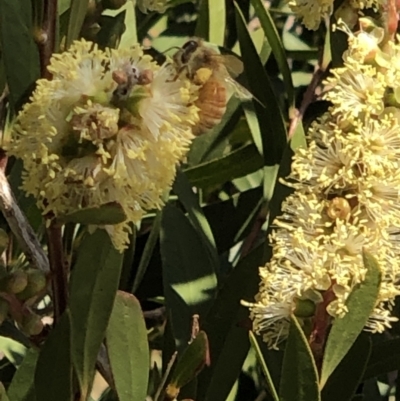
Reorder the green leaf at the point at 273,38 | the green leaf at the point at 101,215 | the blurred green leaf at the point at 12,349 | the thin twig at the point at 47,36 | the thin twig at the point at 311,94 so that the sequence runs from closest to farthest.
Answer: the green leaf at the point at 101,215 < the thin twig at the point at 47,36 < the blurred green leaf at the point at 12,349 < the green leaf at the point at 273,38 < the thin twig at the point at 311,94

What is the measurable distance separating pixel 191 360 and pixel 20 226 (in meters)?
0.20

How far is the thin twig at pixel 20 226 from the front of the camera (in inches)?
30.7

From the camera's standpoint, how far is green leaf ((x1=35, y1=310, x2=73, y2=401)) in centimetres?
74

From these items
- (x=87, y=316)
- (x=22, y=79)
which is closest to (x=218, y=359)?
(x=87, y=316)

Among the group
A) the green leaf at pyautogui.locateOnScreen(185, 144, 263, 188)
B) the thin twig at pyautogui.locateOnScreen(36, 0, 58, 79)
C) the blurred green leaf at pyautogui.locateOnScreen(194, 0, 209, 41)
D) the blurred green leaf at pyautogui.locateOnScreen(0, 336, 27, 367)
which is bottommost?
the blurred green leaf at pyautogui.locateOnScreen(0, 336, 27, 367)

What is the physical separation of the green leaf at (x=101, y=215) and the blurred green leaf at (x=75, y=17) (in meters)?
0.24

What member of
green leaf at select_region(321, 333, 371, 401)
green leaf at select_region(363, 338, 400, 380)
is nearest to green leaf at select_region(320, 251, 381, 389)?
green leaf at select_region(321, 333, 371, 401)

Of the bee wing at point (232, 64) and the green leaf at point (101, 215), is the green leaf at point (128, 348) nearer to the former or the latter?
the green leaf at point (101, 215)

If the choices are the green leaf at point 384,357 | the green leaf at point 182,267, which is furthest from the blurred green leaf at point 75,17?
the green leaf at point 384,357

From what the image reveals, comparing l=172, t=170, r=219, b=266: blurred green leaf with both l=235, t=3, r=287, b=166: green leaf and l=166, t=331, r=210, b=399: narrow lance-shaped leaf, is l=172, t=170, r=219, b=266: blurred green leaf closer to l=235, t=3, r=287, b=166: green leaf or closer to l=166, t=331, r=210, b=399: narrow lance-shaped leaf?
l=235, t=3, r=287, b=166: green leaf

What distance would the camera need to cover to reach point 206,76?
875 mm

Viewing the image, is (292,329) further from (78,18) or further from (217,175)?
(217,175)

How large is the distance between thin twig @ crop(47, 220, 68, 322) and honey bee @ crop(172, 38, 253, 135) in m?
0.18

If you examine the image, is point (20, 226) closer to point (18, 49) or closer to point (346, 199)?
point (18, 49)
